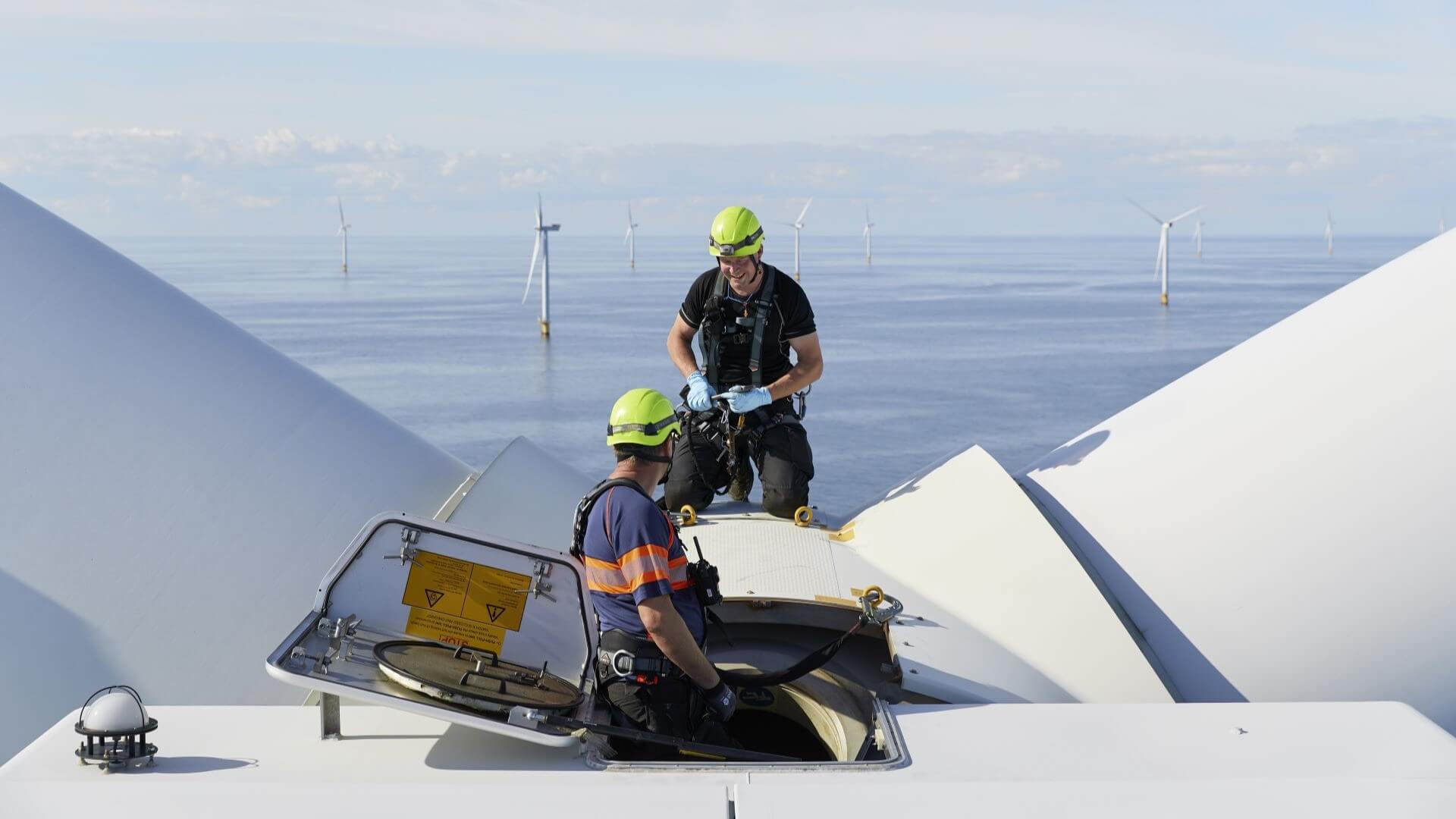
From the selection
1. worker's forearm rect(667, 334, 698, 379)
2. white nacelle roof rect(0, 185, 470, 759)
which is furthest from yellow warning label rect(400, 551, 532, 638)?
worker's forearm rect(667, 334, 698, 379)

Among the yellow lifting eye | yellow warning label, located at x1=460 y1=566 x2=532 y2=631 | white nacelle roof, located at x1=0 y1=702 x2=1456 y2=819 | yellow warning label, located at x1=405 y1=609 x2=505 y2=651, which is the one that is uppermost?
yellow warning label, located at x1=460 y1=566 x2=532 y2=631

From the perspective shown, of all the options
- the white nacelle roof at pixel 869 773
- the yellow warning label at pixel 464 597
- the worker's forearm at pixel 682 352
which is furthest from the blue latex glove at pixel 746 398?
the white nacelle roof at pixel 869 773

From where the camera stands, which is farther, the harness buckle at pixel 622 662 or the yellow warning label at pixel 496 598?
the yellow warning label at pixel 496 598

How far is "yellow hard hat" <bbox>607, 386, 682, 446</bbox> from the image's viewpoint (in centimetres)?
335

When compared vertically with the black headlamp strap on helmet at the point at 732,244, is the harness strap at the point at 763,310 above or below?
below

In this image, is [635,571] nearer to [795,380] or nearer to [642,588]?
[642,588]

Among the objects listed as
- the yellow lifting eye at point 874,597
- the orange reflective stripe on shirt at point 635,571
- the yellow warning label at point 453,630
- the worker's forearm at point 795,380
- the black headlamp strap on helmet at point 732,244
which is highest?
the black headlamp strap on helmet at point 732,244

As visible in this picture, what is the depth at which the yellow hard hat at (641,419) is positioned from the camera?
3.35m

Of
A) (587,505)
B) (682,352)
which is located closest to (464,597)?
(587,505)

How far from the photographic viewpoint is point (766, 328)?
5.64 metres

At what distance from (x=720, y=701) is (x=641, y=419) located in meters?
0.81

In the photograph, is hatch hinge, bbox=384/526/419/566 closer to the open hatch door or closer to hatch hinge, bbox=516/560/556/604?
the open hatch door

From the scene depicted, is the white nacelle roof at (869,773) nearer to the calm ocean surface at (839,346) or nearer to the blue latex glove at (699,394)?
the blue latex glove at (699,394)

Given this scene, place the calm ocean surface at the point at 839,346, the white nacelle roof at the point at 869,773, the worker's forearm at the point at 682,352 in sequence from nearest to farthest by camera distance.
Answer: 1. the white nacelle roof at the point at 869,773
2. the worker's forearm at the point at 682,352
3. the calm ocean surface at the point at 839,346
